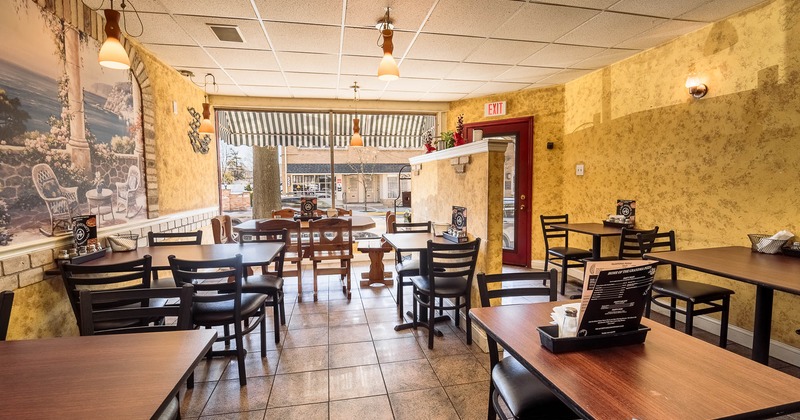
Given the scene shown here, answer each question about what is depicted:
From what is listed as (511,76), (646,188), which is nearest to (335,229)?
(511,76)

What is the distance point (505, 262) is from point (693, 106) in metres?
3.47

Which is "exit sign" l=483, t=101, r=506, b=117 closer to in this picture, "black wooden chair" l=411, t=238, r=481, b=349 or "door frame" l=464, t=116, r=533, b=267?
"door frame" l=464, t=116, r=533, b=267

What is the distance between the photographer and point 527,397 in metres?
1.57

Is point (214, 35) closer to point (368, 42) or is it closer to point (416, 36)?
point (368, 42)

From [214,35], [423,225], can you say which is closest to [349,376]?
[423,225]

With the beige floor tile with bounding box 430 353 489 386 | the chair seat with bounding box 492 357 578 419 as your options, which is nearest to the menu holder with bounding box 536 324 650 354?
the chair seat with bounding box 492 357 578 419

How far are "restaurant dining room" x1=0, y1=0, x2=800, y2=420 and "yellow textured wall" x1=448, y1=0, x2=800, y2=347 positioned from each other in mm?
20

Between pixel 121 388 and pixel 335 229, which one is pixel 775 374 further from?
pixel 335 229

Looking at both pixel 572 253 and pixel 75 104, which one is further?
pixel 572 253

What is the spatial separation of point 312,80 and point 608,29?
12.1ft

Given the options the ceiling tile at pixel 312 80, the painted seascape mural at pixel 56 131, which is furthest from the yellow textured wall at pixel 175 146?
the ceiling tile at pixel 312 80

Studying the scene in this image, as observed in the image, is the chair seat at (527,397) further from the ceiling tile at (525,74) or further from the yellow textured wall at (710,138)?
the ceiling tile at (525,74)

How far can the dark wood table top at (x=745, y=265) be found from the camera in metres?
2.16

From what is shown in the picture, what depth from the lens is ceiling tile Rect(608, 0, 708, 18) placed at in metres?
3.09
